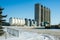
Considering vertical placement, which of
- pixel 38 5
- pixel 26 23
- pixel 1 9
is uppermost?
pixel 38 5

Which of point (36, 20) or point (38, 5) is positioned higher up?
point (38, 5)

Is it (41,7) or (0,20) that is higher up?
(41,7)

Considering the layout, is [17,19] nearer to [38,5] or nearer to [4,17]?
[38,5]

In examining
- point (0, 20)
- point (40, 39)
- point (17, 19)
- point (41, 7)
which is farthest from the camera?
point (41, 7)

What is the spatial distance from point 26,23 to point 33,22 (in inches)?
276

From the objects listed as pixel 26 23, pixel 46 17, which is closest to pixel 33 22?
pixel 26 23

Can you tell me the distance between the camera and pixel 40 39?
12.6 meters

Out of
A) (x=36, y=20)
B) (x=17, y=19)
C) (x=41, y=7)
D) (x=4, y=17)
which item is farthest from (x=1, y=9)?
(x=41, y=7)

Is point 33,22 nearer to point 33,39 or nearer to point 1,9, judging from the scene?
point 1,9

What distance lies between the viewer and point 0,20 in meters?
29.6

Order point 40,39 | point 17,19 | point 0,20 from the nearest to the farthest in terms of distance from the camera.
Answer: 1. point 40,39
2. point 0,20
3. point 17,19

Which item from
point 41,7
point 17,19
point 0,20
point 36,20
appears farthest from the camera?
point 41,7

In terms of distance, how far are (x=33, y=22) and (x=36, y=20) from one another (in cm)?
709

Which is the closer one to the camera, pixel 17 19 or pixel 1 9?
pixel 1 9
